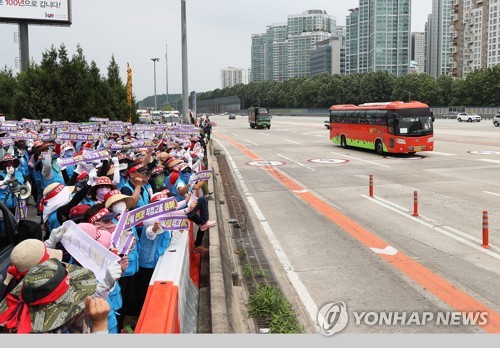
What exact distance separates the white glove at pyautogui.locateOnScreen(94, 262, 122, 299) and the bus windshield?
24.9 m

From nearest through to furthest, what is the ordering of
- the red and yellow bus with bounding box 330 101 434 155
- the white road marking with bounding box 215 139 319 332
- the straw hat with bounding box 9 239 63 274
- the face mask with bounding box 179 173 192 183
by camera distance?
the straw hat with bounding box 9 239 63 274
the white road marking with bounding box 215 139 319 332
the face mask with bounding box 179 173 192 183
the red and yellow bus with bounding box 330 101 434 155

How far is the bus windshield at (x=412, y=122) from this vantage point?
1056 inches

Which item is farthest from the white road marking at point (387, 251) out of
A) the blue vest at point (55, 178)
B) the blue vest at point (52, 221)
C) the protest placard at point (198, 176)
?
the blue vest at point (55, 178)

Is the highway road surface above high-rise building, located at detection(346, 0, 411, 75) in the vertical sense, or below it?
below

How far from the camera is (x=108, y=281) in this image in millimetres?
3740

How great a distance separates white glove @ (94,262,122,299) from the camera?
370 centimetres

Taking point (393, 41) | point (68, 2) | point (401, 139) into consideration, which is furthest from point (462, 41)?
point (401, 139)

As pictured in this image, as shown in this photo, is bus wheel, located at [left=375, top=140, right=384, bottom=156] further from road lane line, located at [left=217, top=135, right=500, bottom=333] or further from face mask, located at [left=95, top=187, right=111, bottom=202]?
face mask, located at [left=95, top=187, right=111, bottom=202]

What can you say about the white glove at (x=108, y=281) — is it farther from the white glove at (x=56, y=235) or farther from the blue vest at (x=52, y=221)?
the blue vest at (x=52, y=221)

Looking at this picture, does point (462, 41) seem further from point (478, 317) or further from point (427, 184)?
point (478, 317)

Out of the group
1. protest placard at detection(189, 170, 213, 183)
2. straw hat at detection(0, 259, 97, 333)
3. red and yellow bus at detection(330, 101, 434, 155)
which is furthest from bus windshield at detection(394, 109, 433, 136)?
straw hat at detection(0, 259, 97, 333)

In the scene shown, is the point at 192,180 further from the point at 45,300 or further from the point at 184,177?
the point at 45,300

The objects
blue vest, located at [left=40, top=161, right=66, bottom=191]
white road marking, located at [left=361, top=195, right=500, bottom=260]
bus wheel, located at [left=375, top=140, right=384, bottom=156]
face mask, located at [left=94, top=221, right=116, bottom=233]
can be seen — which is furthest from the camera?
bus wheel, located at [left=375, top=140, right=384, bottom=156]

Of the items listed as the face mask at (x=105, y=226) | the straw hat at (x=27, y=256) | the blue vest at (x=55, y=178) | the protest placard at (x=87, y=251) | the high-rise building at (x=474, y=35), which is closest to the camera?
the straw hat at (x=27, y=256)
